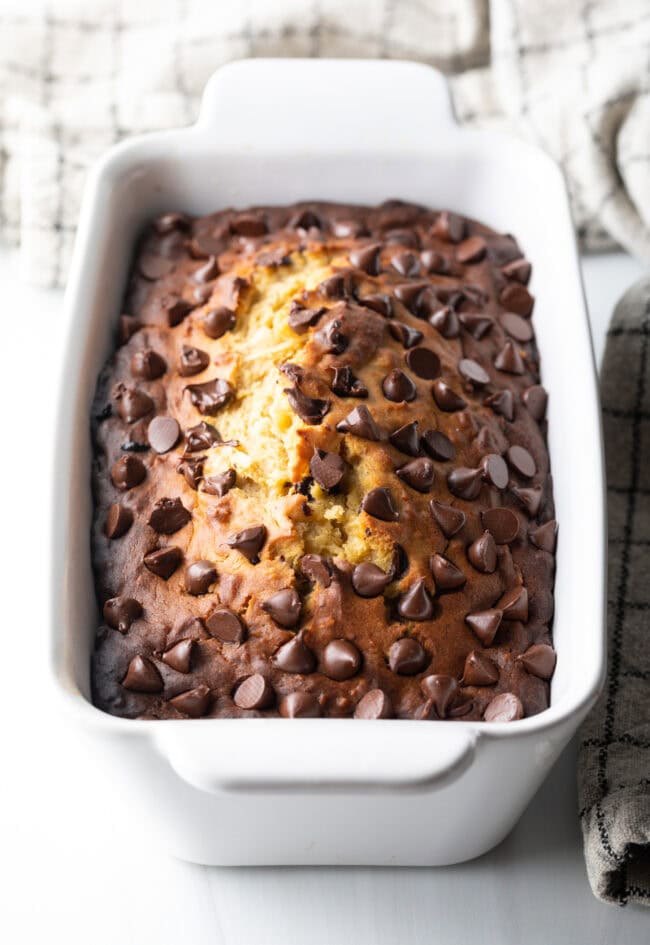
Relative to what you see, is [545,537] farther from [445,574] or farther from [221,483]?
[221,483]

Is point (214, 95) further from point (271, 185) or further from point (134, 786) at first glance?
point (134, 786)

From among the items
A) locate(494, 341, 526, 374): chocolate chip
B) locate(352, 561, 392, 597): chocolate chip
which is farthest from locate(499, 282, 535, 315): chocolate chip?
locate(352, 561, 392, 597): chocolate chip

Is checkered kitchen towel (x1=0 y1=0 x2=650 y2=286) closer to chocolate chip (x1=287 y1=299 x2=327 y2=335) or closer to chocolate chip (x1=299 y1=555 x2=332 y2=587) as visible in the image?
chocolate chip (x1=287 y1=299 x2=327 y2=335)

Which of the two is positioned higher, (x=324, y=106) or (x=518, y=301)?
(x=324, y=106)

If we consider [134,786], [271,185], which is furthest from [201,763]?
[271,185]

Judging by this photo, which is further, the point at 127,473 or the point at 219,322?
the point at 219,322

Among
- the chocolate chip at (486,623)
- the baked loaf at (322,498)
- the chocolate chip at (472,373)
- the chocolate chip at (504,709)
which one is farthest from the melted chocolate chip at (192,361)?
the chocolate chip at (504,709)

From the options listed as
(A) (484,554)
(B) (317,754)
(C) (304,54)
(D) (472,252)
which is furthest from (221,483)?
(C) (304,54)
